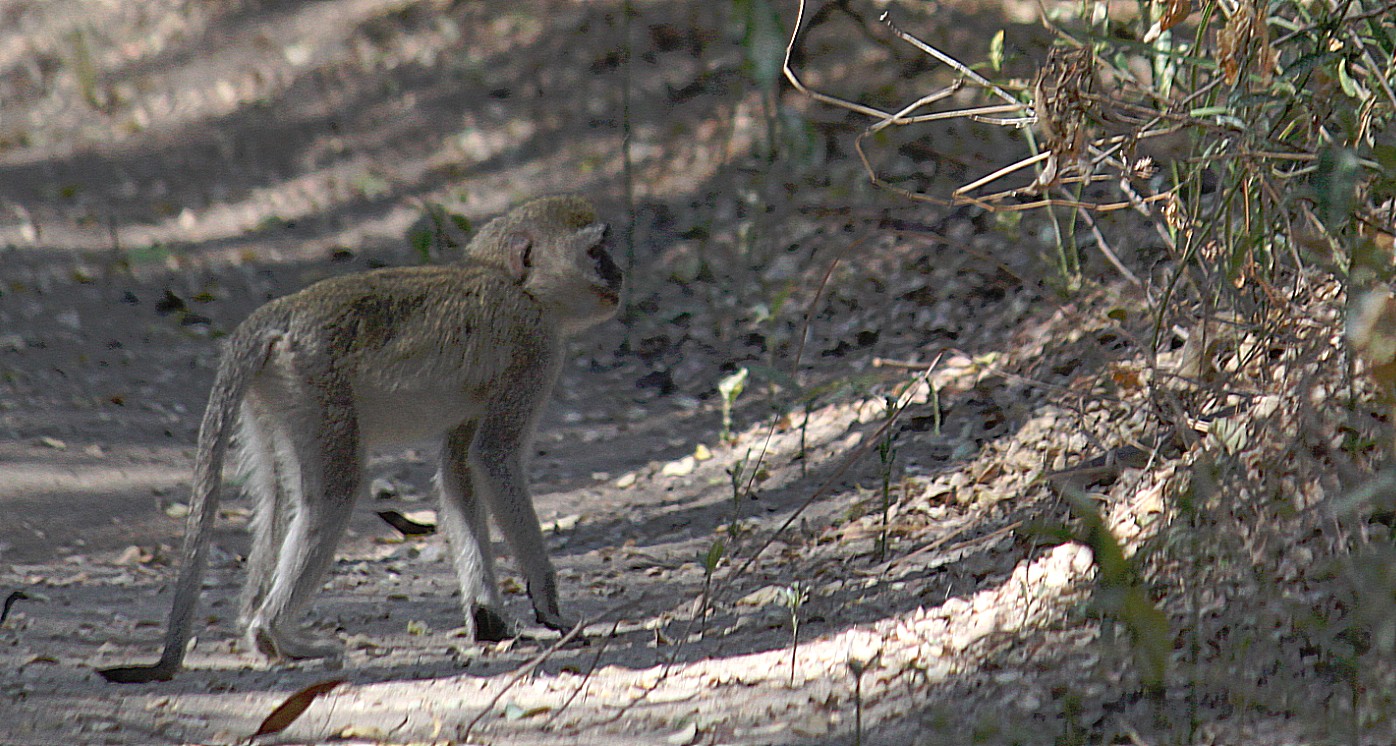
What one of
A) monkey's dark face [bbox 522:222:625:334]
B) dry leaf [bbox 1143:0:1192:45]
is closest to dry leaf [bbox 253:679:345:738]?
monkey's dark face [bbox 522:222:625:334]

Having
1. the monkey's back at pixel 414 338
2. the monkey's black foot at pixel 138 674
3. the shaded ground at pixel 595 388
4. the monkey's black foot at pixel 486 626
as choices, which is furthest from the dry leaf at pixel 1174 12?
the monkey's black foot at pixel 138 674

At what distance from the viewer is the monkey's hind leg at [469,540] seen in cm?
450

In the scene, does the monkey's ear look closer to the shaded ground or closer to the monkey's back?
the monkey's back

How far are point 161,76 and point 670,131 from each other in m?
4.57

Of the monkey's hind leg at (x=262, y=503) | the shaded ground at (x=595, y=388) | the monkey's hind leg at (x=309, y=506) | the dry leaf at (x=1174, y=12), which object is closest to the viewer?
the dry leaf at (x=1174, y=12)

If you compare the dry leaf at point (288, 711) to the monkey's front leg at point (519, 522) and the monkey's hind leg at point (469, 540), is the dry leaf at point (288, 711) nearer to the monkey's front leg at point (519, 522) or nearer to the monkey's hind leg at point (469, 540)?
the monkey's hind leg at point (469, 540)

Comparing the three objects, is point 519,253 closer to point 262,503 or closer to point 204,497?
point 262,503

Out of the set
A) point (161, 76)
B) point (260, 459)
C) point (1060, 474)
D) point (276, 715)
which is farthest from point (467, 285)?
point (161, 76)

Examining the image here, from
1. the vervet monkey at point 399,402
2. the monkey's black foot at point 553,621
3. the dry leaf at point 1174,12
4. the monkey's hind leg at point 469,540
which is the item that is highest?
the dry leaf at point 1174,12

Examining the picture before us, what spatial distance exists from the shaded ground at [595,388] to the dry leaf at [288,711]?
64mm

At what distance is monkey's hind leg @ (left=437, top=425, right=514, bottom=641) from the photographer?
177 inches

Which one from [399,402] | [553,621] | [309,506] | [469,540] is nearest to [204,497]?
[309,506]

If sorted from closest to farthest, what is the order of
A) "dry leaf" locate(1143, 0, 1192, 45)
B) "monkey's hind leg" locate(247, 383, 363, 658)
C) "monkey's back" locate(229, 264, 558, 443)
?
"dry leaf" locate(1143, 0, 1192, 45), "monkey's hind leg" locate(247, 383, 363, 658), "monkey's back" locate(229, 264, 558, 443)

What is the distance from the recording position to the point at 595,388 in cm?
789
